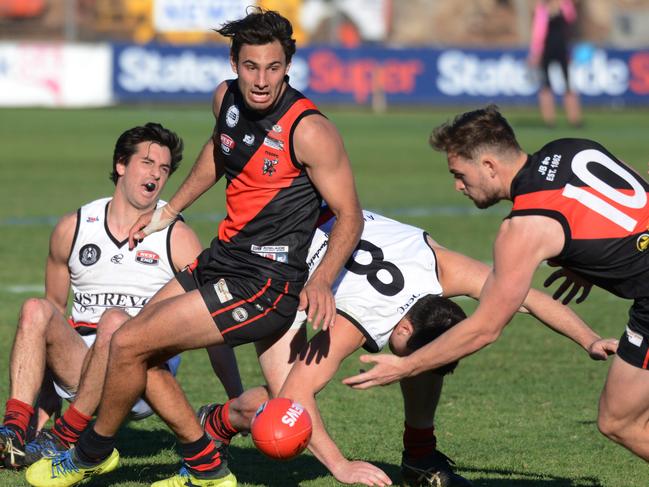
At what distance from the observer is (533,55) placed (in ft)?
96.2

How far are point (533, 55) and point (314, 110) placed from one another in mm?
24667

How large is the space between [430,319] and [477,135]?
1017 millimetres

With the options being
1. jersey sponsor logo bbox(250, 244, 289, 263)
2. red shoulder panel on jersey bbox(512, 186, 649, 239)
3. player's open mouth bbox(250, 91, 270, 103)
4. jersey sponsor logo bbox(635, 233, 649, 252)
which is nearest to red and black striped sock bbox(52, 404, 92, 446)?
jersey sponsor logo bbox(250, 244, 289, 263)

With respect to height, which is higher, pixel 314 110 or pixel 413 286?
pixel 314 110

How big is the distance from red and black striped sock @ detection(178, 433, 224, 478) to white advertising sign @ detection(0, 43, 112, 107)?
28.8 meters

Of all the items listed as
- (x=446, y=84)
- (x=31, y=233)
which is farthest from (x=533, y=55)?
(x=31, y=233)

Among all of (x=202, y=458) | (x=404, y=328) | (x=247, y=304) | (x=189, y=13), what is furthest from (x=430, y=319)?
(x=189, y=13)

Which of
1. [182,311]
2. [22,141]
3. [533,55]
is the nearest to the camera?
[182,311]

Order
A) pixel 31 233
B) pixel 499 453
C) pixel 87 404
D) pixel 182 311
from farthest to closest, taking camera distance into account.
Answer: pixel 31 233, pixel 499 453, pixel 87 404, pixel 182 311

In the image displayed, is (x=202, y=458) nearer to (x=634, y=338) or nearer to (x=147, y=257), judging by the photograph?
(x=147, y=257)

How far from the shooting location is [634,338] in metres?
5.26

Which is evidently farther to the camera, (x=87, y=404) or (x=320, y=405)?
(x=320, y=405)

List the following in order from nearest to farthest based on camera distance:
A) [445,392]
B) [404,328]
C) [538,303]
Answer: [404,328]
[538,303]
[445,392]

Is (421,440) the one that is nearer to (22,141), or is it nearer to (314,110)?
(314,110)
